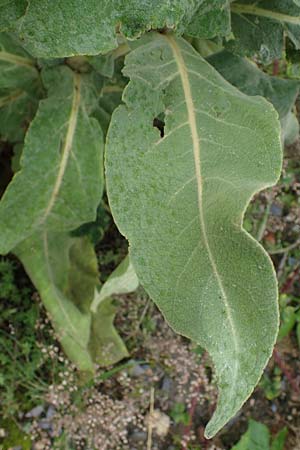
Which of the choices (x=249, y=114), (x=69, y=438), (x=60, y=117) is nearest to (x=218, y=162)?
(x=249, y=114)

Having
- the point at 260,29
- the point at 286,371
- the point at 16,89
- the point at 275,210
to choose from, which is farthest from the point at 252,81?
the point at 286,371

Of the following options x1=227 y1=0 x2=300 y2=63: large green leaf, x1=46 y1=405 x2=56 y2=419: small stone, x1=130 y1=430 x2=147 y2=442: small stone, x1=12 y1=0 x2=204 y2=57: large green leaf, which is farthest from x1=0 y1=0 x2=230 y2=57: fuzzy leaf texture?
x1=130 y1=430 x2=147 y2=442: small stone

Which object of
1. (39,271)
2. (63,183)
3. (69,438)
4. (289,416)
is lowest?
(289,416)

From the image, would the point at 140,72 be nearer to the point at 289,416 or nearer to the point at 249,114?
the point at 249,114

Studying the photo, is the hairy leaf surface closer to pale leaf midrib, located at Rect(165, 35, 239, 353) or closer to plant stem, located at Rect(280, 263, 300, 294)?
pale leaf midrib, located at Rect(165, 35, 239, 353)

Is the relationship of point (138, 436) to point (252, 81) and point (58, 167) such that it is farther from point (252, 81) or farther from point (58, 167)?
point (252, 81)

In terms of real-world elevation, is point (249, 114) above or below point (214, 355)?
above

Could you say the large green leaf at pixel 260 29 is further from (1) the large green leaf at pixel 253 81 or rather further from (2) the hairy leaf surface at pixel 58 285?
(2) the hairy leaf surface at pixel 58 285
